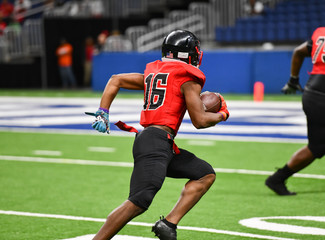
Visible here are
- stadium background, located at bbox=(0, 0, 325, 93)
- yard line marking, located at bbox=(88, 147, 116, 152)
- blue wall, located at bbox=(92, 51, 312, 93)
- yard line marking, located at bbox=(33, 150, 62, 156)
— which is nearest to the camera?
yard line marking, located at bbox=(33, 150, 62, 156)

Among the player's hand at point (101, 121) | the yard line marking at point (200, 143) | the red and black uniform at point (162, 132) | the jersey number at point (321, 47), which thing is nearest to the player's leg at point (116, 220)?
the red and black uniform at point (162, 132)

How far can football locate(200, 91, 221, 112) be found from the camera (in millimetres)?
4828

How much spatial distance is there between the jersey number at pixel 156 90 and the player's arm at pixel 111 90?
0.16 meters

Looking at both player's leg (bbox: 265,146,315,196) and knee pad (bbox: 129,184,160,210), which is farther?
player's leg (bbox: 265,146,315,196)

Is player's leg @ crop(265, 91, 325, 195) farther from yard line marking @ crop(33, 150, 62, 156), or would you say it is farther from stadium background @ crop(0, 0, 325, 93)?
stadium background @ crop(0, 0, 325, 93)

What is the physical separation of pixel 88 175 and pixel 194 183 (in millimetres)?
3829

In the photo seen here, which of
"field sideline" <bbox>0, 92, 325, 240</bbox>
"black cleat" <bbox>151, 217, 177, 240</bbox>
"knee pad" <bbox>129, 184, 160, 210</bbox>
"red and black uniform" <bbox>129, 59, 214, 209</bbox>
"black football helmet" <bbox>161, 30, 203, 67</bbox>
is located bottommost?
"field sideline" <bbox>0, 92, 325, 240</bbox>

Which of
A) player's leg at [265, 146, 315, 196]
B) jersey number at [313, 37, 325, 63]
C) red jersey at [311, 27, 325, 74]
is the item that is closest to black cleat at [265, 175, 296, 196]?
player's leg at [265, 146, 315, 196]

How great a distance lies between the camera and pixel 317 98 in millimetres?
6938

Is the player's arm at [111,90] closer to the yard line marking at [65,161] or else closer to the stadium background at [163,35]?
the yard line marking at [65,161]

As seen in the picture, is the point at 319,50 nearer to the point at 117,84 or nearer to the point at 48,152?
the point at 117,84

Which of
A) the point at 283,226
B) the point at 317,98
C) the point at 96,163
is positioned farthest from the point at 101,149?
the point at 283,226

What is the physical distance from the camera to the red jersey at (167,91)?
4.73 m

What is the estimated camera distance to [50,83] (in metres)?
29.0
